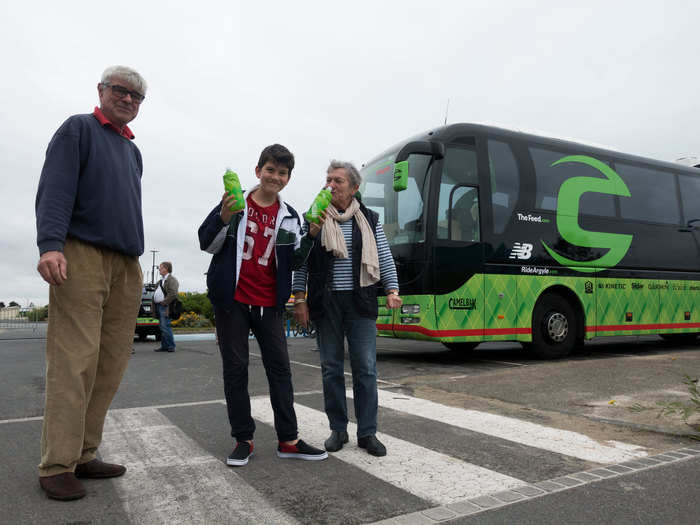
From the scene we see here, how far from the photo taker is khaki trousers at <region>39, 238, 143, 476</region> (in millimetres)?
2738

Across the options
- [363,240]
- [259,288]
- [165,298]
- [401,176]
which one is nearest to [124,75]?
[259,288]

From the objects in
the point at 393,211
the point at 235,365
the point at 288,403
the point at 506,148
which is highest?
the point at 506,148

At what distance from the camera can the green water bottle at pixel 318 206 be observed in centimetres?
341

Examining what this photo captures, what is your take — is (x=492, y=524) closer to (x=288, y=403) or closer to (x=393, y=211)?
(x=288, y=403)

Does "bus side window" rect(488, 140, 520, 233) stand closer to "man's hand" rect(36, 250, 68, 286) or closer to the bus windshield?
the bus windshield

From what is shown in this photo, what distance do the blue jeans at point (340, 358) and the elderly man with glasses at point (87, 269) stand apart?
1.24 metres

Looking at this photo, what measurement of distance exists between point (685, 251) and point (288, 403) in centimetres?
1109

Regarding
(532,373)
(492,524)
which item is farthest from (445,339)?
(492,524)

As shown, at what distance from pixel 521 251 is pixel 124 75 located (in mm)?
7410

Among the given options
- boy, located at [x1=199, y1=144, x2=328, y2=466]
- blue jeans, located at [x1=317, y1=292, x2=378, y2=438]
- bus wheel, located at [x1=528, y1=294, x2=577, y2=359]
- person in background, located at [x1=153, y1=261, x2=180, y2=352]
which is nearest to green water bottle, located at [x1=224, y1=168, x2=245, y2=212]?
boy, located at [x1=199, y1=144, x2=328, y2=466]

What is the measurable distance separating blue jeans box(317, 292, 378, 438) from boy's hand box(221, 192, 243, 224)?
916mm

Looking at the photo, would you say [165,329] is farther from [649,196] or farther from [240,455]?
[649,196]

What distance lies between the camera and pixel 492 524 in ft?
7.78

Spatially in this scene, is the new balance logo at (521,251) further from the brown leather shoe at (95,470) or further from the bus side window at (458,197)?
the brown leather shoe at (95,470)
